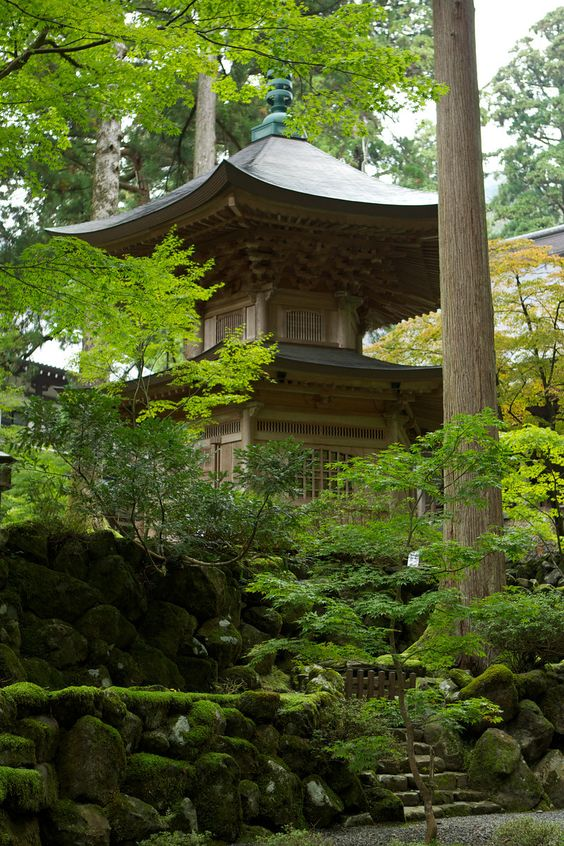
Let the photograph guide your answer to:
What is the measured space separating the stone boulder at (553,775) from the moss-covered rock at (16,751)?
5907mm

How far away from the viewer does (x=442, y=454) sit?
24.0ft

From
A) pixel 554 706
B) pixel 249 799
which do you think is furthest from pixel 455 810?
pixel 249 799

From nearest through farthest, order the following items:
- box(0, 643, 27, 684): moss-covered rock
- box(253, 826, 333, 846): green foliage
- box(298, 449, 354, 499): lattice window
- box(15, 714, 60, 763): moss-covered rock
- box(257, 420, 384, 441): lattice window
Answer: box(15, 714, 60, 763): moss-covered rock < box(253, 826, 333, 846): green foliage < box(0, 643, 27, 684): moss-covered rock < box(298, 449, 354, 499): lattice window < box(257, 420, 384, 441): lattice window

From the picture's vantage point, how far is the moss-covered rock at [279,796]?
7082 millimetres

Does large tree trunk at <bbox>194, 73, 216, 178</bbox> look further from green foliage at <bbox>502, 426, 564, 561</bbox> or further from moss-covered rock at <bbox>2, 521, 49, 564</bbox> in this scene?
moss-covered rock at <bbox>2, 521, 49, 564</bbox>

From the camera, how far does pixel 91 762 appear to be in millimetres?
5848

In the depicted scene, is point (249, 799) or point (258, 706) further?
point (258, 706)

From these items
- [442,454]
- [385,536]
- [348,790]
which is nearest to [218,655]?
[348,790]

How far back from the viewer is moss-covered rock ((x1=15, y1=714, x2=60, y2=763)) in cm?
560

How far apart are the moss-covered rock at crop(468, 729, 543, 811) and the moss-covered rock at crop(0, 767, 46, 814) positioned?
17.1ft

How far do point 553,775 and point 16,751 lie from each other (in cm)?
617

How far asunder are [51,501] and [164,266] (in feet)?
13.4

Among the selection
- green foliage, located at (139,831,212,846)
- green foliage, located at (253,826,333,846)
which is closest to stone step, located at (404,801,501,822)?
green foliage, located at (253,826,333,846)

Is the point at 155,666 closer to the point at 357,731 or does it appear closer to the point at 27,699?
the point at 357,731
